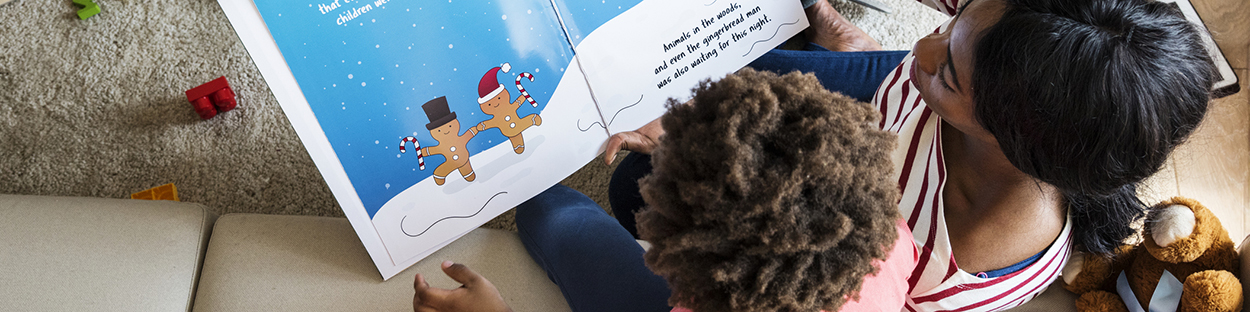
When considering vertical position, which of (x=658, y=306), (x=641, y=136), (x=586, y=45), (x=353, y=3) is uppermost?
(x=353, y=3)

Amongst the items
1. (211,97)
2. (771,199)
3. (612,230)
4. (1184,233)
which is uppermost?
(211,97)

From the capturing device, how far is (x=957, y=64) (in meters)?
0.54

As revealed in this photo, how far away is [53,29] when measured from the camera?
1076mm

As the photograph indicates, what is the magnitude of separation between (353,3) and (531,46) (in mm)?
193

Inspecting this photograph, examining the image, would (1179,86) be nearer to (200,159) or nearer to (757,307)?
(757,307)

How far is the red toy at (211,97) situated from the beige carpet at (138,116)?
3 cm

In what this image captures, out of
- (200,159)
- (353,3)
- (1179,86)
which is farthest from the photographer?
(200,159)

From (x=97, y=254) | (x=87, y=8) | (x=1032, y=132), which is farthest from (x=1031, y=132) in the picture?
(x=87, y=8)

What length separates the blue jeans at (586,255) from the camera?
72cm

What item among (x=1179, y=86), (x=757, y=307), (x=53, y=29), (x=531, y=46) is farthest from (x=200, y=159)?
(x=1179, y=86)

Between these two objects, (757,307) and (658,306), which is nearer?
(757,307)

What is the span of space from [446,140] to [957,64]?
20.5 inches

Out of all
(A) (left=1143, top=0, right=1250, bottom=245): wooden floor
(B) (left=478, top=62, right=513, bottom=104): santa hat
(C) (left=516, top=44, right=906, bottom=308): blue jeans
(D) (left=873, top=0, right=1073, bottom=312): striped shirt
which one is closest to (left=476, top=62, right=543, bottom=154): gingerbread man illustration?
(B) (left=478, top=62, right=513, bottom=104): santa hat

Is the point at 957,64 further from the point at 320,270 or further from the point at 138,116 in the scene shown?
the point at 138,116
